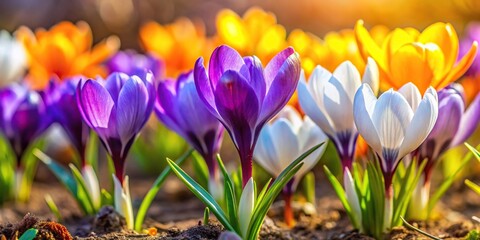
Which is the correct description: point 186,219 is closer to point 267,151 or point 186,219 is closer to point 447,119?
point 267,151

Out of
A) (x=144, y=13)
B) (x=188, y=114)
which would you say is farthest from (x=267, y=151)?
(x=144, y=13)

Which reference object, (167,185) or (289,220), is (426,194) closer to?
(289,220)

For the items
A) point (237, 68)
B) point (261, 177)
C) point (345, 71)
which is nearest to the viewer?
point (237, 68)

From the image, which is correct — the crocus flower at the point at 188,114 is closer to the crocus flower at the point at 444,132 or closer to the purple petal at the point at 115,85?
the purple petal at the point at 115,85

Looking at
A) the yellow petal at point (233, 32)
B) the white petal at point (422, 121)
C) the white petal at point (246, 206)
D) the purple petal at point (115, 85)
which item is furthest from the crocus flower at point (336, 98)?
the yellow petal at point (233, 32)

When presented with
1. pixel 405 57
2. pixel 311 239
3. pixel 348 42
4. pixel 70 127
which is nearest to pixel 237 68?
pixel 405 57

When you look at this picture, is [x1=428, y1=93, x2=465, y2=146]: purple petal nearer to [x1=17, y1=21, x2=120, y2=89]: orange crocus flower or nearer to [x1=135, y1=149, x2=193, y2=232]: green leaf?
[x1=135, y1=149, x2=193, y2=232]: green leaf
